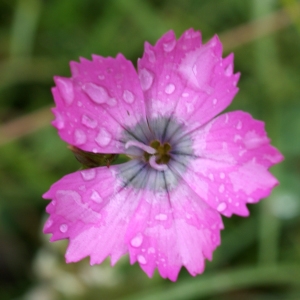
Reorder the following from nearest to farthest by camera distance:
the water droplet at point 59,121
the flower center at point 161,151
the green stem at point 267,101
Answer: the water droplet at point 59,121
the flower center at point 161,151
the green stem at point 267,101

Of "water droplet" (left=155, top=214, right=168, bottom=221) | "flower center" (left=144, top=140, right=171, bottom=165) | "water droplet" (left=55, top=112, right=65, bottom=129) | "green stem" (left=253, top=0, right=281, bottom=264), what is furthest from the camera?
"green stem" (left=253, top=0, right=281, bottom=264)

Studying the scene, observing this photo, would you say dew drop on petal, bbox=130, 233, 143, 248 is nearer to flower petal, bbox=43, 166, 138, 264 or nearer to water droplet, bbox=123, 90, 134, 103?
flower petal, bbox=43, 166, 138, 264

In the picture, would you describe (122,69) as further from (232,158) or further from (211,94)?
(232,158)

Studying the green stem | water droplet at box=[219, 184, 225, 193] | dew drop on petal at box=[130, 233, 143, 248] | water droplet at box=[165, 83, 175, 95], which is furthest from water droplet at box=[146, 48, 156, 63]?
the green stem

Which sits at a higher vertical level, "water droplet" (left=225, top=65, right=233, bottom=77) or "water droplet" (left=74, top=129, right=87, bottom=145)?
"water droplet" (left=225, top=65, right=233, bottom=77)

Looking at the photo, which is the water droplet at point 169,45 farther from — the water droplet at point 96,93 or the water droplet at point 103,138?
the water droplet at point 103,138

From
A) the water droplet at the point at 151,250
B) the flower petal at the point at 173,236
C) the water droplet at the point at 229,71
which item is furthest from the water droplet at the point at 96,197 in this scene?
the water droplet at the point at 229,71

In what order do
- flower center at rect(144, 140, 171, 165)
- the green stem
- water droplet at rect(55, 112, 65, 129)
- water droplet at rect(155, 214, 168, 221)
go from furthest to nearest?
1. the green stem
2. flower center at rect(144, 140, 171, 165)
3. water droplet at rect(155, 214, 168, 221)
4. water droplet at rect(55, 112, 65, 129)

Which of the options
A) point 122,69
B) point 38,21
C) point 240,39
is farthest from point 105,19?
point 122,69
